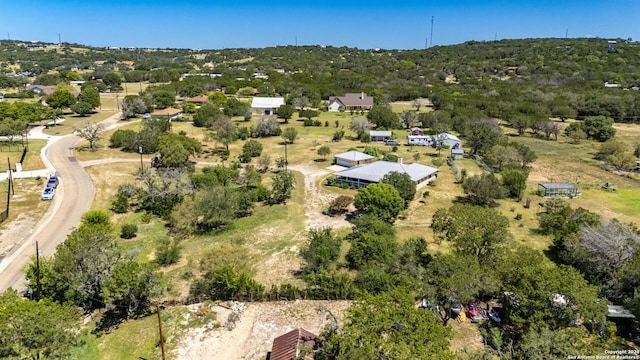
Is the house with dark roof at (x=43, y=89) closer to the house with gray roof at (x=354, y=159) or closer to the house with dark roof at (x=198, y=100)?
the house with dark roof at (x=198, y=100)

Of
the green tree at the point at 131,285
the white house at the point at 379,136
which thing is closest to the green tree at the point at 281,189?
the green tree at the point at 131,285

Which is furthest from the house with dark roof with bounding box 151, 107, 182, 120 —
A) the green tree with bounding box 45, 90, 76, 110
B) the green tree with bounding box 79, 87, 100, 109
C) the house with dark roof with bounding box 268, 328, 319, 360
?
the house with dark roof with bounding box 268, 328, 319, 360

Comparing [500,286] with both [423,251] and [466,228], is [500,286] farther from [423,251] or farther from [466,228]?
[423,251]

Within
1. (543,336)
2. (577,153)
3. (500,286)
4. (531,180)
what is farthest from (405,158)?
(543,336)

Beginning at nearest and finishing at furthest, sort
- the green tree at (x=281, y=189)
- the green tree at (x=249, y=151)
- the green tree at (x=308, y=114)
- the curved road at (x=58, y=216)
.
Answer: the curved road at (x=58, y=216) < the green tree at (x=281, y=189) < the green tree at (x=249, y=151) < the green tree at (x=308, y=114)

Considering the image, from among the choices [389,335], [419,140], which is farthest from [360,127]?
[389,335]

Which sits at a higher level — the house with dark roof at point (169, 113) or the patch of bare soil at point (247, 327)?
the house with dark roof at point (169, 113)

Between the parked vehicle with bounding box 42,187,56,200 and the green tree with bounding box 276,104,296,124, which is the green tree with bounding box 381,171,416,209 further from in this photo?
the green tree with bounding box 276,104,296,124
